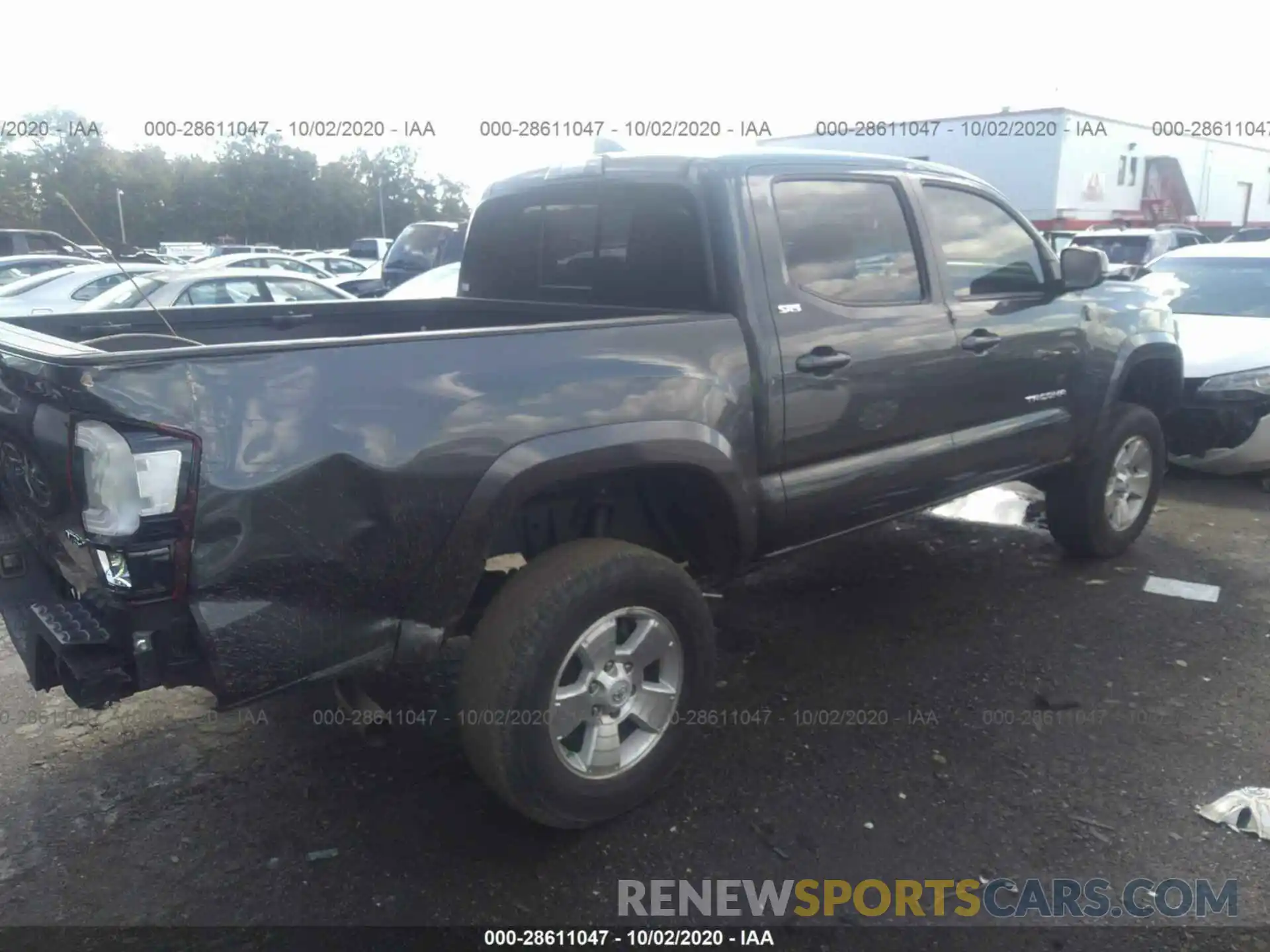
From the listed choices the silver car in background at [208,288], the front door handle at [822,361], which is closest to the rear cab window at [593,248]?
→ the front door handle at [822,361]

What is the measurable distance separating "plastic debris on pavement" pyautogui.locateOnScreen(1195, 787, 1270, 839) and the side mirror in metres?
2.26

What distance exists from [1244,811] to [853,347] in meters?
1.87

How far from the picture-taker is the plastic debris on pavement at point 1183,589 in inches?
185

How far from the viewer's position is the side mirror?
172 inches

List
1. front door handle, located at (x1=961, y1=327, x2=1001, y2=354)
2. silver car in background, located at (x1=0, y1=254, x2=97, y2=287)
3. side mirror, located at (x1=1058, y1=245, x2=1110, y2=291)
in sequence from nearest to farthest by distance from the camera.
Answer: front door handle, located at (x1=961, y1=327, x2=1001, y2=354)
side mirror, located at (x1=1058, y1=245, x2=1110, y2=291)
silver car in background, located at (x1=0, y1=254, x2=97, y2=287)

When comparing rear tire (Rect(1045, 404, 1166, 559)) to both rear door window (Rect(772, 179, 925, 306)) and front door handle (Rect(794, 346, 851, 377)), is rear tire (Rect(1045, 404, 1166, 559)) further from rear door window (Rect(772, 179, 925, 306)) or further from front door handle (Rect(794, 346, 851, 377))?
front door handle (Rect(794, 346, 851, 377))

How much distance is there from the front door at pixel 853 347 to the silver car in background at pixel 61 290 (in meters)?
7.92

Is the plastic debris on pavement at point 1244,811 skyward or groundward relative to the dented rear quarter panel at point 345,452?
groundward

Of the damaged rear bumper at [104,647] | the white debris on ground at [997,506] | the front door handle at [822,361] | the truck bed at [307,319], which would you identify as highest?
the truck bed at [307,319]

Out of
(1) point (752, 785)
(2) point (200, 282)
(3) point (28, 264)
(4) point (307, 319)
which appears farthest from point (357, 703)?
(3) point (28, 264)

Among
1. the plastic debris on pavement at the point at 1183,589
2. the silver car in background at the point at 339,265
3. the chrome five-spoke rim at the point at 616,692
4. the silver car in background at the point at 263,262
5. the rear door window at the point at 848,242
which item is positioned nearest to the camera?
the chrome five-spoke rim at the point at 616,692

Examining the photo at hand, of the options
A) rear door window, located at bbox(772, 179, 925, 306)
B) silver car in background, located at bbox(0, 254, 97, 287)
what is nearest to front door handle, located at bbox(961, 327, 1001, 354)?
rear door window, located at bbox(772, 179, 925, 306)

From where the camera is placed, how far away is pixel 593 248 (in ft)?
12.4

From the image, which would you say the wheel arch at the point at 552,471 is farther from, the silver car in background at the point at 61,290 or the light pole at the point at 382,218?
the light pole at the point at 382,218
